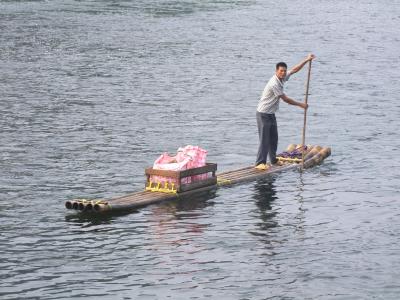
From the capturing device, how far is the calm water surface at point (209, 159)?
16.5 meters

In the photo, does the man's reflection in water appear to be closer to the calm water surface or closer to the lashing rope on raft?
the calm water surface

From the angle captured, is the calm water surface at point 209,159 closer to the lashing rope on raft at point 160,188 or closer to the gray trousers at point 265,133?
the lashing rope on raft at point 160,188

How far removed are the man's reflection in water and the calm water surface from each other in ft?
0.16

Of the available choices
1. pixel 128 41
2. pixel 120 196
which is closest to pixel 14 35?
pixel 128 41

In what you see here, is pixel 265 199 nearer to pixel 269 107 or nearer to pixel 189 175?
pixel 189 175

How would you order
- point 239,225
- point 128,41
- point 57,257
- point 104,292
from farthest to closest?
point 128,41 < point 239,225 < point 57,257 < point 104,292

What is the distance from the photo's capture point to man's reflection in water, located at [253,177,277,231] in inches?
785

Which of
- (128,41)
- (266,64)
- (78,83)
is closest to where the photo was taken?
(78,83)

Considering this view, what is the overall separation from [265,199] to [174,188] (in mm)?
2138

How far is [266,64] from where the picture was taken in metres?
52.9

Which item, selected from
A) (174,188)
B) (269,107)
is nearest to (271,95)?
(269,107)

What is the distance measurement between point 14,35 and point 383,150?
3907 centimetres

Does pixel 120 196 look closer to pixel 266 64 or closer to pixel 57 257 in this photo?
pixel 57 257

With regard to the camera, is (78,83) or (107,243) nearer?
(107,243)
